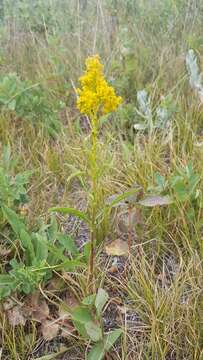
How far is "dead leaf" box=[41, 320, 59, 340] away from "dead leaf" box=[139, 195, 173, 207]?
16.0 inches

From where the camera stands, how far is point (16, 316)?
45.7 inches

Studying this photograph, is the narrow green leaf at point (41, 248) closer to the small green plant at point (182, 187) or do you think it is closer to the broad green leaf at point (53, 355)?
the broad green leaf at point (53, 355)

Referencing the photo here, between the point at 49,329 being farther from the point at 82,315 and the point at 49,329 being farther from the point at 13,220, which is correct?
the point at 13,220

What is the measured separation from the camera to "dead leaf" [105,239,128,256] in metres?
1.29

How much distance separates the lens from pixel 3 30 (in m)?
2.60

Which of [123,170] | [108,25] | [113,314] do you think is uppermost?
[108,25]

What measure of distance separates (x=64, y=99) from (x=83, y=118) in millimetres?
170

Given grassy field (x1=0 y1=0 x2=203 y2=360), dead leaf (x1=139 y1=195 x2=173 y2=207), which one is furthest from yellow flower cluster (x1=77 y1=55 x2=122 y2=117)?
dead leaf (x1=139 y1=195 x2=173 y2=207)

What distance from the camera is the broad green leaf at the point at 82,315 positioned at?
107 cm

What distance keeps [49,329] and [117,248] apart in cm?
30

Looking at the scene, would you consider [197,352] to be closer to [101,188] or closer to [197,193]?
[197,193]

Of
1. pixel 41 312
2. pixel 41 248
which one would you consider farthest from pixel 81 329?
pixel 41 248

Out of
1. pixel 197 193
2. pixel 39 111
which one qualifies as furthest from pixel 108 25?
pixel 197 193

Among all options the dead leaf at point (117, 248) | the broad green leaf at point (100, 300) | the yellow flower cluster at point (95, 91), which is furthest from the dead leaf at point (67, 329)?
the yellow flower cluster at point (95, 91)
